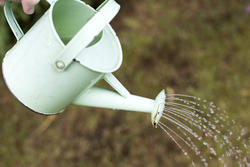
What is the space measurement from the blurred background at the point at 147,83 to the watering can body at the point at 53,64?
3.29 ft

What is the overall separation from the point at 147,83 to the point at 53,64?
4.07 feet

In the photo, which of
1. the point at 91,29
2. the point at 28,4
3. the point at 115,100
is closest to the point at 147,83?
the point at 115,100

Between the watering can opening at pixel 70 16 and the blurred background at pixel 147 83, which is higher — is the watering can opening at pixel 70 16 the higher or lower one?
the higher one

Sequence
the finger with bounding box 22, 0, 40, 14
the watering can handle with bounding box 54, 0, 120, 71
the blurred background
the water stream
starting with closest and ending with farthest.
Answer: the watering can handle with bounding box 54, 0, 120, 71 → the finger with bounding box 22, 0, 40, 14 → the water stream → the blurred background

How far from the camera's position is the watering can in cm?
86

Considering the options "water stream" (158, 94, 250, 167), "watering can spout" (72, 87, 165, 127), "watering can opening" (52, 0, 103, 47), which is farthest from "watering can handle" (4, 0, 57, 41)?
"water stream" (158, 94, 250, 167)

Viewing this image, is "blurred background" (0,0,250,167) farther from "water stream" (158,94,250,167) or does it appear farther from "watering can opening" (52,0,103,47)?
"watering can opening" (52,0,103,47)

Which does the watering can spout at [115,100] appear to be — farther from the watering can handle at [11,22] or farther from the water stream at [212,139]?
the water stream at [212,139]

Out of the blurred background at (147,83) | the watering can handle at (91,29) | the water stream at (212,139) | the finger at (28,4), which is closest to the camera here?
the watering can handle at (91,29)

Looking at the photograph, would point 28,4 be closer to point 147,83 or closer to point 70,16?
point 70,16

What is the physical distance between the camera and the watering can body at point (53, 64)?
889mm

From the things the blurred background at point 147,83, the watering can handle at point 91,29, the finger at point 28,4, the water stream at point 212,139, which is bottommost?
the water stream at point 212,139

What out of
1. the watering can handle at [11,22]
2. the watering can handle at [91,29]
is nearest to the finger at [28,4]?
the watering can handle at [11,22]

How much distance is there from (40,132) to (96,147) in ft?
1.05
